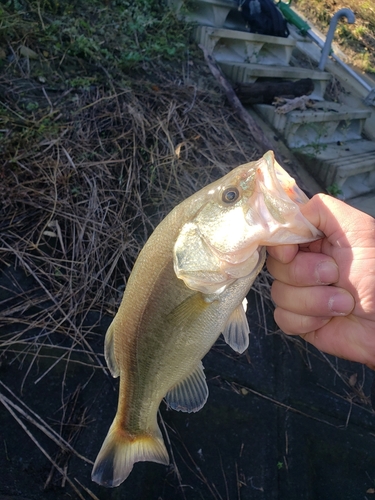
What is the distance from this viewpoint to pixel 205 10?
5.22 meters

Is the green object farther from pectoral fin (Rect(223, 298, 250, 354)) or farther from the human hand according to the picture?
pectoral fin (Rect(223, 298, 250, 354))

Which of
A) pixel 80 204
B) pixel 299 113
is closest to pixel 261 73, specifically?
pixel 299 113

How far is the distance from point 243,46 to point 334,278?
15.5ft

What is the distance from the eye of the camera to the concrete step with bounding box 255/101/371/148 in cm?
466

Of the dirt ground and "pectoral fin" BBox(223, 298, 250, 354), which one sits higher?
"pectoral fin" BBox(223, 298, 250, 354)

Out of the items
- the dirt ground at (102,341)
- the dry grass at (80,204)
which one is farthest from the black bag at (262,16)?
the dirt ground at (102,341)

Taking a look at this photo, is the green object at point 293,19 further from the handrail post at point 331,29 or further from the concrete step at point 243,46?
the concrete step at point 243,46

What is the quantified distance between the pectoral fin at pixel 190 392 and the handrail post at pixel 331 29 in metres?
5.45

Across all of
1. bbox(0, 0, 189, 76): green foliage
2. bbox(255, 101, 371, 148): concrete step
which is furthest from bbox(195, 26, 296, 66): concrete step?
bbox(255, 101, 371, 148): concrete step

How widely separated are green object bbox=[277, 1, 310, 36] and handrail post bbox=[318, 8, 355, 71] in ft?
2.92

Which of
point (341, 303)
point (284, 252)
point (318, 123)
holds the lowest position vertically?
point (318, 123)

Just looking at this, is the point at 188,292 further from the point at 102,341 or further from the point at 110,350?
the point at 102,341

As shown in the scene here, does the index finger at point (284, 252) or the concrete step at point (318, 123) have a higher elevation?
the index finger at point (284, 252)

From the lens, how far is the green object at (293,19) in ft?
21.3
